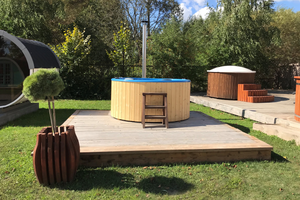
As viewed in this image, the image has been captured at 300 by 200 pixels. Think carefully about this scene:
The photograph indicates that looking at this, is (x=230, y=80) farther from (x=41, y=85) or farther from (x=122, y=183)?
(x=41, y=85)

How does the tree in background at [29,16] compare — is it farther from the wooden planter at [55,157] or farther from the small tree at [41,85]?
the wooden planter at [55,157]

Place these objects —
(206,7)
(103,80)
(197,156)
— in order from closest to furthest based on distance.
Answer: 1. (197,156)
2. (103,80)
3. (206,7)

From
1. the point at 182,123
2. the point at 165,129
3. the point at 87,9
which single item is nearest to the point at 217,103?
the point at 182,123

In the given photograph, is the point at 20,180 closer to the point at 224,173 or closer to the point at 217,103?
the point at 224,173

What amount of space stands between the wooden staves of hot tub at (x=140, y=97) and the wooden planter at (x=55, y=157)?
2.76 metres

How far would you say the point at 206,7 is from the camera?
1750 centimetres

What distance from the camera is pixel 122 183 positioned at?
135 inches

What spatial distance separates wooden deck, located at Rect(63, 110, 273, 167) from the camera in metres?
4.00

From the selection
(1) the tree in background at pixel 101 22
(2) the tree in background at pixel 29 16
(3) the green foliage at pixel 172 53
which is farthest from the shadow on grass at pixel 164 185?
(1) the tree in background at pixel 101 22

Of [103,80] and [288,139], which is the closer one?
[288,139]

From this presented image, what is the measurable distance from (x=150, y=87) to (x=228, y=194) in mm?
3276

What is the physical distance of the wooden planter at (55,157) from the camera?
3266mm

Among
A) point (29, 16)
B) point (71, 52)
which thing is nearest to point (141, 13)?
point (29, 16)

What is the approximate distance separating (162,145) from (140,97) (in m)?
1.94
